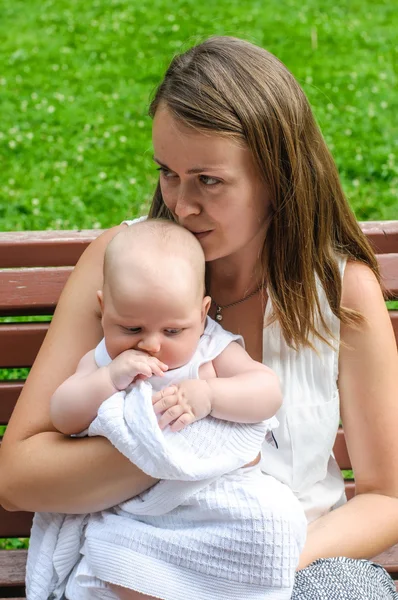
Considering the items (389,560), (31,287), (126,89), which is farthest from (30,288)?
(126,89)

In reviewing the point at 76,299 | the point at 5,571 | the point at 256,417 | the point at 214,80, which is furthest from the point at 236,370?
the point at 5,571

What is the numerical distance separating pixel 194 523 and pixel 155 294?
1.82ft

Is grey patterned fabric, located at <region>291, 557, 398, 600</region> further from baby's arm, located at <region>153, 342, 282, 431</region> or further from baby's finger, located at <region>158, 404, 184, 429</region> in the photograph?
baby's finger, located at <region>158, 404, 184, 429</region>

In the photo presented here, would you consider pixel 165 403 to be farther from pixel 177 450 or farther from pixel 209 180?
pixel 209 180

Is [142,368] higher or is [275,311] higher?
[142,368]

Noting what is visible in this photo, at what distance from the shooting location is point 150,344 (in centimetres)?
225

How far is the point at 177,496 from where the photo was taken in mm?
2223

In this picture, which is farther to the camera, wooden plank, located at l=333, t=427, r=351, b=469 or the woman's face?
wooden plank, located at l=333, t=427, r=351, b=469

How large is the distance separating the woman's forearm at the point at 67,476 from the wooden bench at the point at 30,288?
2.11 ft

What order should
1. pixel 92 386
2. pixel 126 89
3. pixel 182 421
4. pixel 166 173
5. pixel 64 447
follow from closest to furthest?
1. pixel 182 421
2. pixel 92 386
3. pixel 64 447
4. pixel 166 173
5. pixel 126 89

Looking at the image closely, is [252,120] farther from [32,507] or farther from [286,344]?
[32,507]

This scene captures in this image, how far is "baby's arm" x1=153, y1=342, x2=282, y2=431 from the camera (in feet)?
7.22

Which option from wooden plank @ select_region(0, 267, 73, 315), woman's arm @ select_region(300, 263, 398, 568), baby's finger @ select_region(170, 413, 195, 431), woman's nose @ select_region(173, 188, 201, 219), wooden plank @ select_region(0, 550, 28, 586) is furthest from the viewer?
wooden plank @ select_region(0, 267, 73, 315)

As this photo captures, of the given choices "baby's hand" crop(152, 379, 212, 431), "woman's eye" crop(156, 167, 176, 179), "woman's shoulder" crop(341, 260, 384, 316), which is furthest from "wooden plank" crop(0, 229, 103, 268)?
"baby's hand" crop(152, 379, 212, 431)
